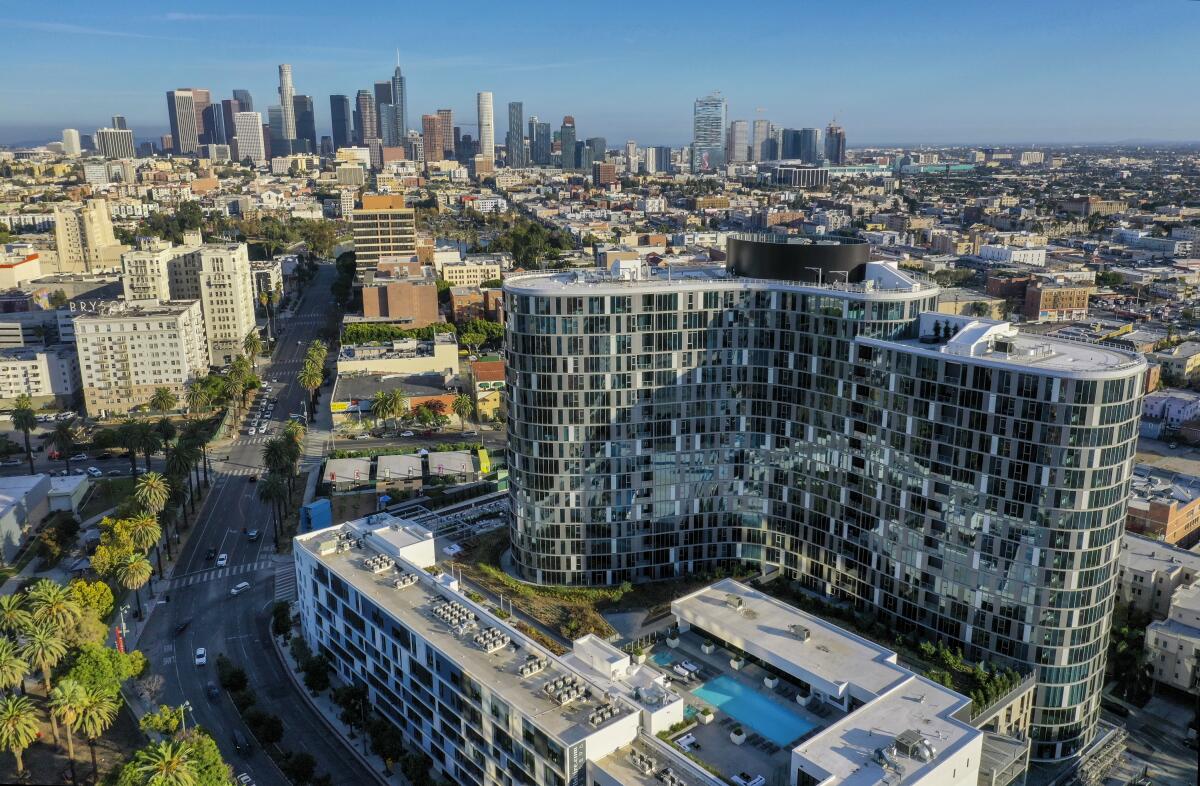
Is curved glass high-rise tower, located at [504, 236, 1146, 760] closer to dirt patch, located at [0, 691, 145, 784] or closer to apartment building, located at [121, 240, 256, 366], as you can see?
dirt patch, located at [0, 691, 145, 784]

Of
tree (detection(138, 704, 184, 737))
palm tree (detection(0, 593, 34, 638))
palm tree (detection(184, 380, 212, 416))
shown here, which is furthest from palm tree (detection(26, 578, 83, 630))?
palm tree (detection(184, 380, 212, 416))

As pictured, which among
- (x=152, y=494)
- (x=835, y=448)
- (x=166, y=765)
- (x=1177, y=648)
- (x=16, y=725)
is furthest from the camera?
(x=152, y=494)

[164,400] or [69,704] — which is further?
[164,400]

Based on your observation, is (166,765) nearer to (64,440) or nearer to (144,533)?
(144,533)

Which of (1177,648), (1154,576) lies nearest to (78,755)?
(1177,648)

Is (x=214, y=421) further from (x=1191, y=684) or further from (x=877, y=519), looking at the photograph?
(x=1191, y=684)

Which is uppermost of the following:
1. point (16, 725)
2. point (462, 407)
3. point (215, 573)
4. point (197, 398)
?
point (197, 398)

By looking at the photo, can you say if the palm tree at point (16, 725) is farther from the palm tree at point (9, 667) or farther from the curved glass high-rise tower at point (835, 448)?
the curved glass high-rise tower at point (835, 448)
